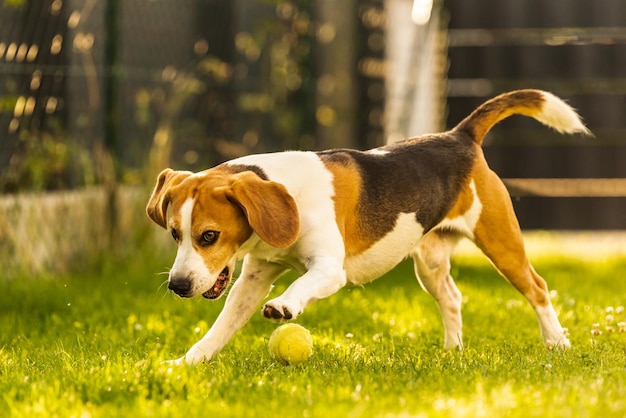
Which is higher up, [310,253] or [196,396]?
[310,253]

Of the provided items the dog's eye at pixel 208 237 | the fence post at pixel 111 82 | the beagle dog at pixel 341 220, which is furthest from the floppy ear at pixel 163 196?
the fence post at pixel 111 82

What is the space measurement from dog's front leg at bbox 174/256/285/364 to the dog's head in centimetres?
40

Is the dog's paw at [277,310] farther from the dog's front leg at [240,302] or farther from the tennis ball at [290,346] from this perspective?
the dog's front leg at [240,302]

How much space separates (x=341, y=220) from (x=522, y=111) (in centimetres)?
142

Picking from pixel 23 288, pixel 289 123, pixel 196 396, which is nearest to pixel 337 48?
pixel 289 123

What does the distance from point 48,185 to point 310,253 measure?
12.1 ft

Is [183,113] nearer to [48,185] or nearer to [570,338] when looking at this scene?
[48,185]

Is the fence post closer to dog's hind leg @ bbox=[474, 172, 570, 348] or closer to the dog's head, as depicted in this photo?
dog's hind leg @ bbox=[474, 172, 570, 348]

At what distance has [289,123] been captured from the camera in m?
10.5

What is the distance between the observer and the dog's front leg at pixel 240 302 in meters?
4.96

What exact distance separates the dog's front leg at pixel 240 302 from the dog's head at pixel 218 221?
1.30 feet

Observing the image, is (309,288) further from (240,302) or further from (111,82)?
(111,82)

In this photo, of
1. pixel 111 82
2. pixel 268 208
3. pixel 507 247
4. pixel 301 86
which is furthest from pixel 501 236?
pixel 301 86

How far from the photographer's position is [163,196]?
4.70 metres
